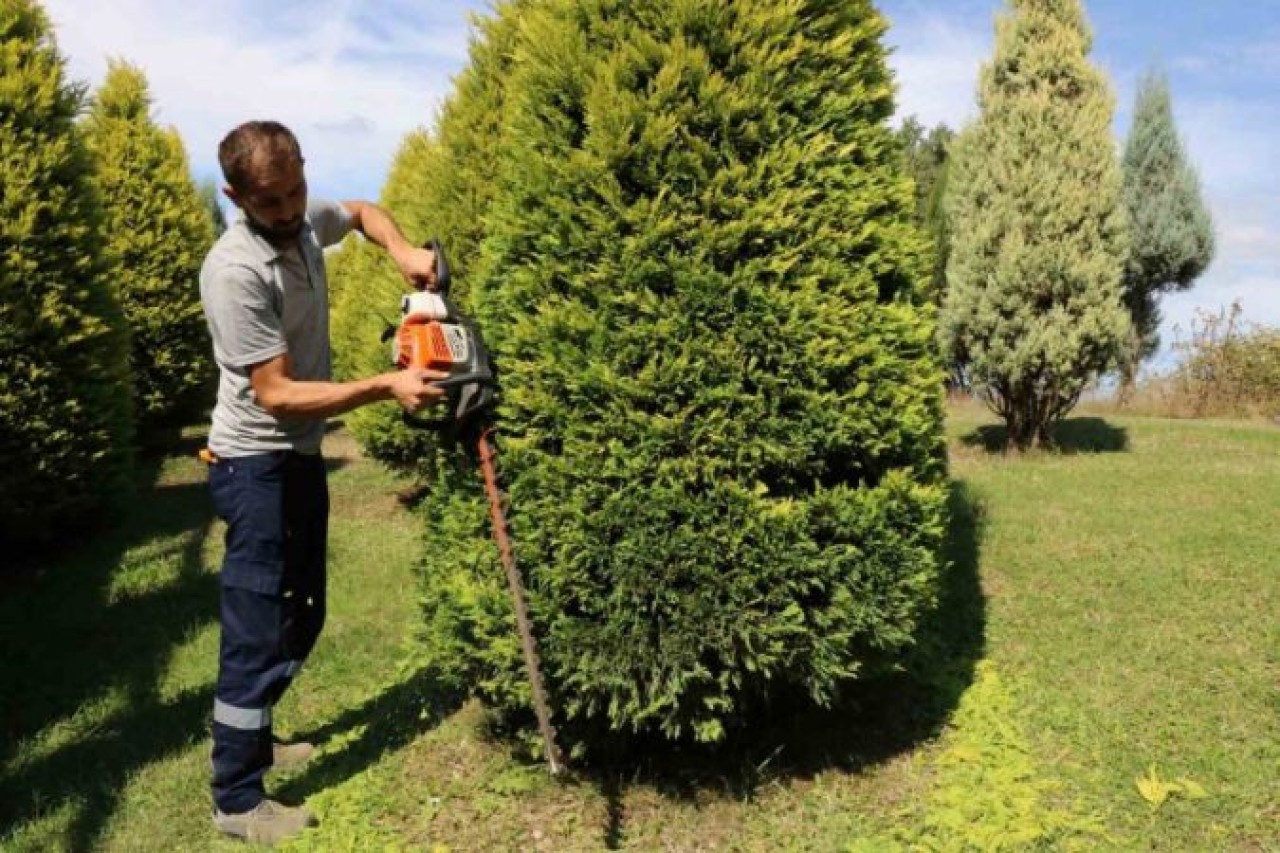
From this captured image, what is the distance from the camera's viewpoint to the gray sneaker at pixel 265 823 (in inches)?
136

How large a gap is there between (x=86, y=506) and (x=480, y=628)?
5099 millimetres

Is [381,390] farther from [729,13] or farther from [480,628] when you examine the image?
[729,13]

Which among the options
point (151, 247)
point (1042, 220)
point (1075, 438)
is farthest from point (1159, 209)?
point (151, 247)

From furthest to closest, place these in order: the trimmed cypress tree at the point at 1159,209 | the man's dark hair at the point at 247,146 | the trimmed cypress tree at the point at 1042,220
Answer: the trimmed cypress tree at the point at 1159,209 < the trimmed cypress tree at the point at 1042,220 < the man's dark hair at the point at 247,146

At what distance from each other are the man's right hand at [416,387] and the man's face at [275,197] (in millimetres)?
741

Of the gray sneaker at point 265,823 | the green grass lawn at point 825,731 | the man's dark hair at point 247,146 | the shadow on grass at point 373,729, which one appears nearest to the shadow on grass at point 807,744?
the green grass lawn at point 825,731

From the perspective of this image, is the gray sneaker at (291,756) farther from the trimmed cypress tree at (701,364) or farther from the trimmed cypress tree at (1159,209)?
the trimmed cypress tree at (1159,209)

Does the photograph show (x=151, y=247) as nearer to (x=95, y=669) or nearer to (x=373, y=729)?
(x=95, y=669)

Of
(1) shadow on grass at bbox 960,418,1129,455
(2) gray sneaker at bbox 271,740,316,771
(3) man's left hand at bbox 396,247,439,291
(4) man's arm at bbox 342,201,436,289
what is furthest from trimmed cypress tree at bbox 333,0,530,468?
(1) shadow on grass at bbox 960,418,1129,455

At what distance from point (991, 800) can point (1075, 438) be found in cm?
810

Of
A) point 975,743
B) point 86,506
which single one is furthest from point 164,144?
point 975,743

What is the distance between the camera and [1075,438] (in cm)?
1070

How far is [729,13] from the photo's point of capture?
125 inches

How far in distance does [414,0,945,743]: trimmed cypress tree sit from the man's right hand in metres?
0.32
